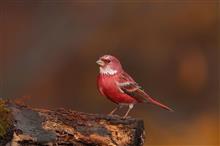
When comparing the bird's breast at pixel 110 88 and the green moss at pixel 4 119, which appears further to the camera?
the bird's breast at pixel 110 88

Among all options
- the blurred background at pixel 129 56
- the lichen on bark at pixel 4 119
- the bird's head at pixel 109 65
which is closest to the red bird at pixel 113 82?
the bird's head at pixel 109 65

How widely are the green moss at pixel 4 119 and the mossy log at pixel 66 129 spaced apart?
2cm

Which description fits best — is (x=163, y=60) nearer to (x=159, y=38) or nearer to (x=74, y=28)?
(x=159, y=38)

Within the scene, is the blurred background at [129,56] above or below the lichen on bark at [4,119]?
above

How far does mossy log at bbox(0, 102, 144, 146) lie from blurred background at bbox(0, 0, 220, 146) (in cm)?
744

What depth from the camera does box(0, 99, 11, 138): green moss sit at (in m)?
8.81

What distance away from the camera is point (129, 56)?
Answer: 1827cm

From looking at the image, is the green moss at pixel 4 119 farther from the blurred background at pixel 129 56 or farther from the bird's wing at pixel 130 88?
the blurred background at pixel 129 56

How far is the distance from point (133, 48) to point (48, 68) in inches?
73.6

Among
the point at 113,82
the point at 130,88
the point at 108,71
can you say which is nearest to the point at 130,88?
the point at 130,88

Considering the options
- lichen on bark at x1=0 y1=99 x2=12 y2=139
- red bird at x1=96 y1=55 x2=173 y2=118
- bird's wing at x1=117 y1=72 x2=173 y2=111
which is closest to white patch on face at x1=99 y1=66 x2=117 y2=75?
red bird at x1=96 y1=55 x2=173 y2=118

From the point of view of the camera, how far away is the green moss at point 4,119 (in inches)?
347

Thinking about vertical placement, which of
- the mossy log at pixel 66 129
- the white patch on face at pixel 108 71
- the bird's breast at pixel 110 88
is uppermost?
the white patch on face at pixel 108 71

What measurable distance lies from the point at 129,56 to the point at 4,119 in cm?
956
